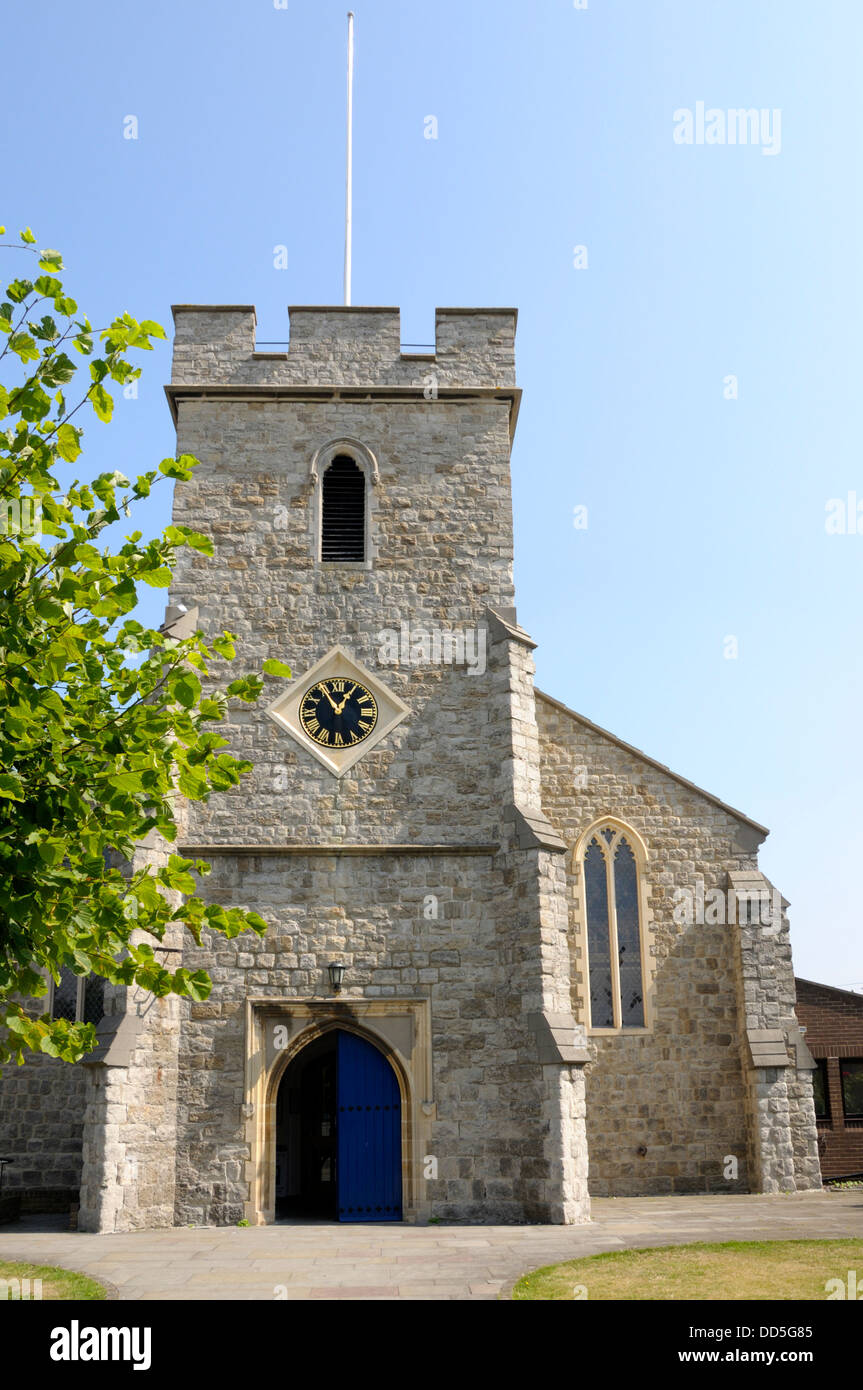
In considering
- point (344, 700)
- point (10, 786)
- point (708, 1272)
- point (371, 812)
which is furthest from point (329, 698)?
point (10, 786)

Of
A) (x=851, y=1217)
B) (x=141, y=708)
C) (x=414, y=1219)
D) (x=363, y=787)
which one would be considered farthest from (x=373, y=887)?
(x=141, y=708)

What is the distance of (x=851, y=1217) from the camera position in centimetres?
1312

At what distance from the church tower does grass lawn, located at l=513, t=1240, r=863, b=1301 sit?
3.53 m

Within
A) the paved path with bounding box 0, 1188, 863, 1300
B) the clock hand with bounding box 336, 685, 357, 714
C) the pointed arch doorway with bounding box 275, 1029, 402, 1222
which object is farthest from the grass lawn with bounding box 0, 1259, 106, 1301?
the clock hand with bounding box 336, 685, 357, 714

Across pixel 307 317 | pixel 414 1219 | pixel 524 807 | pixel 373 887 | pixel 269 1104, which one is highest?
pixel 307 317

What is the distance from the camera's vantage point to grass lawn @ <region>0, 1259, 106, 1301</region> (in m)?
8.61

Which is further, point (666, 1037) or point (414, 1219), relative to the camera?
point (666, 1037)

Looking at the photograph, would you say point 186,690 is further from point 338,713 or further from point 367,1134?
point 367,1134

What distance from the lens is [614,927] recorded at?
1811 cm

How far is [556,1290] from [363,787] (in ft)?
26.8

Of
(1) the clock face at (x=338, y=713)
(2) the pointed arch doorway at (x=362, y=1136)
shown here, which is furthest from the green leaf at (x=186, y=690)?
(2) the pointed arch doorway at (x=362, y=1136)

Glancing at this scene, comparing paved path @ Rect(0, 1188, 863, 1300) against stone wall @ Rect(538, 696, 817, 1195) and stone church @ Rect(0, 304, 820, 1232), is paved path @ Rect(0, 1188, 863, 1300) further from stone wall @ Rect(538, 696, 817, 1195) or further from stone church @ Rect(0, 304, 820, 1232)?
stone wall @ Rect(538, 696, 817, 1195)
